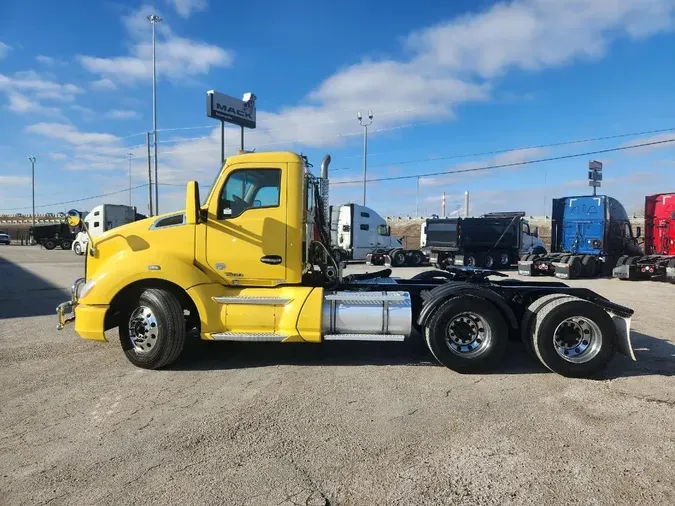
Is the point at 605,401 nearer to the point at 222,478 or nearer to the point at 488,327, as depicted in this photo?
the point at 488,327

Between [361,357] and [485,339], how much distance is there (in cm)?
169

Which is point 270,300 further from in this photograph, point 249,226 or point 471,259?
point 471,259

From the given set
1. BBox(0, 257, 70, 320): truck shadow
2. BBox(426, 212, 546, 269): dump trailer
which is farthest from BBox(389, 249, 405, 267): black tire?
BBox(0, 257, 70, 320): truck shadow

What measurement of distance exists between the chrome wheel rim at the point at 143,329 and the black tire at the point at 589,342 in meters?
4.68

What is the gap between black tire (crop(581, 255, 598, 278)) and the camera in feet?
60.2

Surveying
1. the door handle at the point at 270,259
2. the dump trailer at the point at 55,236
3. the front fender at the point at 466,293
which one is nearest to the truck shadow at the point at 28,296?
the door handle at the point at 270,259

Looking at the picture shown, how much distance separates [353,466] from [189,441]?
140cm

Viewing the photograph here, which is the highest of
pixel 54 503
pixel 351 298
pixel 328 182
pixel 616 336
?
pixel 328 182

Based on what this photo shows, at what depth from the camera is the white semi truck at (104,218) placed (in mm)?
29938

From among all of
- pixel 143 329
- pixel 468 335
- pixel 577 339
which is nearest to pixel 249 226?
pixel 143 329

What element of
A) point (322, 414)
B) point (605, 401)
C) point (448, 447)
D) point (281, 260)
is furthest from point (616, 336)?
point (281, 260)

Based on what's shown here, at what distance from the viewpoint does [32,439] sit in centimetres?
374

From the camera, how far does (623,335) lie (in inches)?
216

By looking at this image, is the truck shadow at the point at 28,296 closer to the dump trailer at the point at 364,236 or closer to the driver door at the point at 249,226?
the driver door at the point at 249,226
